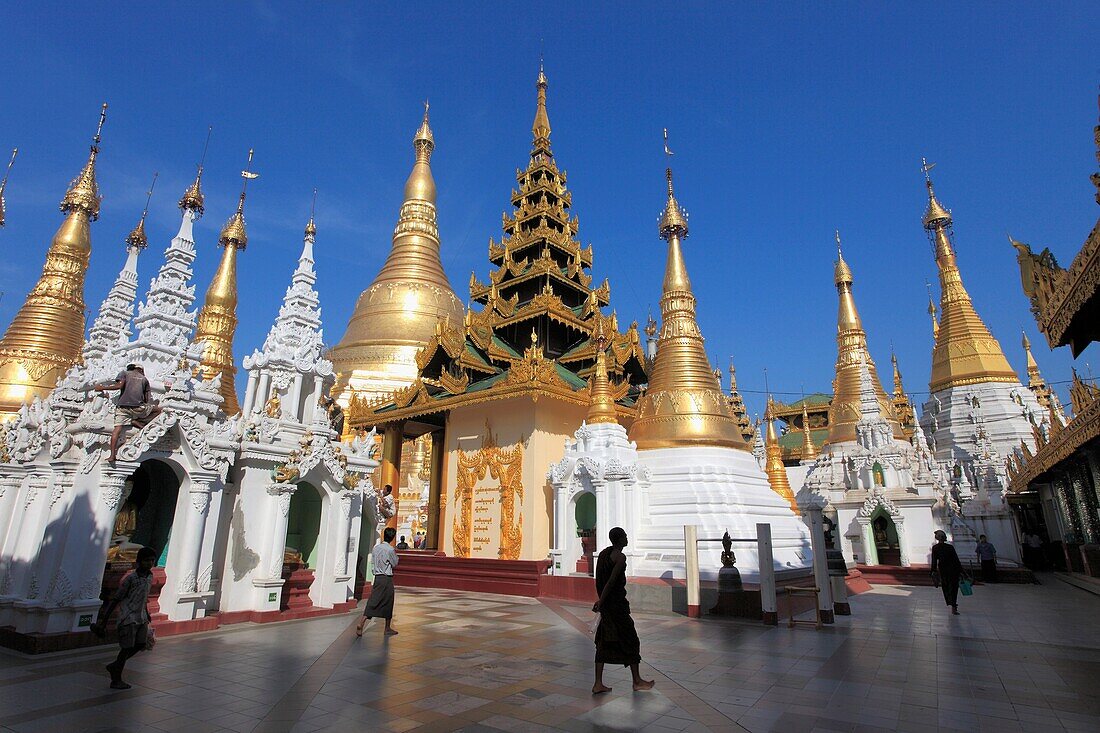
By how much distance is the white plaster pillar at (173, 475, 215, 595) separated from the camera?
916 cm

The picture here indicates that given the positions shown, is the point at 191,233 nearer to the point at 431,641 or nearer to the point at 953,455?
the point at 431,641

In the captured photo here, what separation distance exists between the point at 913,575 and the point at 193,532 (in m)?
19.8

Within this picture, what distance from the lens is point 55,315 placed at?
2231 cm

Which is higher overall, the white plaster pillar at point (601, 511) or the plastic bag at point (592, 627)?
the white plaster pillar at point (601, 511)

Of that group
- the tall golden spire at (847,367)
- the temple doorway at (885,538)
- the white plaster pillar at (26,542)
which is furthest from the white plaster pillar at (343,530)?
the tall golden spire at (847,367)

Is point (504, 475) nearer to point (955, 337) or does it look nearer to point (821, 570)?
point (821, 570)

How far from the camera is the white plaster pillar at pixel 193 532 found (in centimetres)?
916

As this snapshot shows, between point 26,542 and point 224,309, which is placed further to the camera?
point 224,309

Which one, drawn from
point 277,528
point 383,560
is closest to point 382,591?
point 383,560

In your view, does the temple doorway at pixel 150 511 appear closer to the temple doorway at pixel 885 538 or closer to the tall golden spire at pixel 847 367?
the temple doorway at pixel 885 538

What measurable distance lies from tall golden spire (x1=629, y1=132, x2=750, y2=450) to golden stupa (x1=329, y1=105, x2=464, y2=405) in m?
12.4

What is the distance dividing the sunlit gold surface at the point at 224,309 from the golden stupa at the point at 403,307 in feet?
15.5

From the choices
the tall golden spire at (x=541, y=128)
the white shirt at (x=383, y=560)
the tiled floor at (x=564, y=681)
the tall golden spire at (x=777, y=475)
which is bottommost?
the tiled floor at (x=564, y=681)

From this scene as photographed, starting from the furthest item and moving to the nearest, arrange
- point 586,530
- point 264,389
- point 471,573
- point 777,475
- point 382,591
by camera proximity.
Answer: point 777,475
point 471,573
point 586,530
point 264,389
point 382,591
